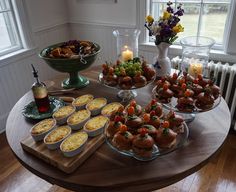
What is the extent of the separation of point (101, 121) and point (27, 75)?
5.92 feet

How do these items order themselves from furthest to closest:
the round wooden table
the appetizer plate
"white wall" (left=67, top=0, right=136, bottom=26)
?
"white wall" (left=67, top=0, right=136, bottom=26)
the appetizer plate
the round wooden table

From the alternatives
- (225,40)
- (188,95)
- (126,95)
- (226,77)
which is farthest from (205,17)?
(188,95)

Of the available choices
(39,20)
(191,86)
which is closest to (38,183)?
(191,86)

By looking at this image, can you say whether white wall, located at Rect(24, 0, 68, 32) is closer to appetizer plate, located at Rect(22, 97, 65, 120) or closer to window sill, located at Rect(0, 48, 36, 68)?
window sill, located at Rect(0, 48, 36, 68)

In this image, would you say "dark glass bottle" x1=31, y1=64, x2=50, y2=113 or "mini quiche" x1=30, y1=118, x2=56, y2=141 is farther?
"dark glass bottle" x1=31, y1=64, x2=50, y2=113

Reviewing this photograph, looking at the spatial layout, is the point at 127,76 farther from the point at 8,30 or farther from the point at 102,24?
the point at 8,30

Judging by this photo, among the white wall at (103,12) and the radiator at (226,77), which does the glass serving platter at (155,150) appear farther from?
the white wall at (103,12)

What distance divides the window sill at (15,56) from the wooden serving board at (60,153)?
4.98ft

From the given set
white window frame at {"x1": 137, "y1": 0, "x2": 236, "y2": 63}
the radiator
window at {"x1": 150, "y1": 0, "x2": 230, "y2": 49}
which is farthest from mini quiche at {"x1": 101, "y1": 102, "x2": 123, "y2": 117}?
window at {"x1": 150, "y1": 0, "x2": 230, "y2": 49}

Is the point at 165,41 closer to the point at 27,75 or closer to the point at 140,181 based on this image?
the point at 140,181

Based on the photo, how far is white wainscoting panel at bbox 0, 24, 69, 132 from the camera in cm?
232

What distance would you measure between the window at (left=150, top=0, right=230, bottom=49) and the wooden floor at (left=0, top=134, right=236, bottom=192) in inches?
42.9

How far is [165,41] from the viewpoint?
1386 mm

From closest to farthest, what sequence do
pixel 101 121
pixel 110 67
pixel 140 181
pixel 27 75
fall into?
1. pixel 140 181
2. pixel 101 121
3. pixel 110 67
4. pixel 27 75
